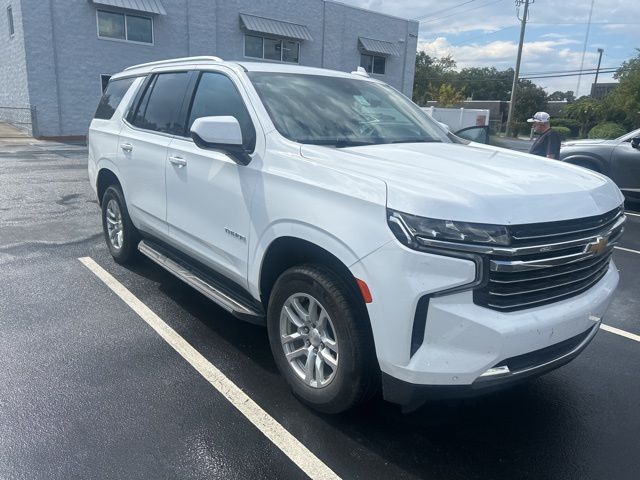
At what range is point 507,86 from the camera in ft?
317

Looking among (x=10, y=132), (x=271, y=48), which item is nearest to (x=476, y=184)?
(x=10, y=132)

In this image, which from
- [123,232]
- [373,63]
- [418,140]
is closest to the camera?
[418,140]

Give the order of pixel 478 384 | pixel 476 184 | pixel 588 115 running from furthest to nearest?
pixel 588 115 < pixel 476 184 < pixel 478 384

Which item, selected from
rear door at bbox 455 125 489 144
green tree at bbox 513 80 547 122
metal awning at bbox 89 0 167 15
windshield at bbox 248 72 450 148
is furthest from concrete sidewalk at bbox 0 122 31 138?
green tree at bbox 513 80 547 122

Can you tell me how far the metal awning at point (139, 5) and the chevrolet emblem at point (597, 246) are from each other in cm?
2195

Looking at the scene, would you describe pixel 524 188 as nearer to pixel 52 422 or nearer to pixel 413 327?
pixel 413 327

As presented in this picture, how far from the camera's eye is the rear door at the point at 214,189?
133 inches

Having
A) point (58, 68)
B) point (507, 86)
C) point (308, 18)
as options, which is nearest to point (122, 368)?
point (58, 68)

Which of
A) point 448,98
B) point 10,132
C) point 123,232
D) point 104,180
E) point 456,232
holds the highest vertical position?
point 448,98

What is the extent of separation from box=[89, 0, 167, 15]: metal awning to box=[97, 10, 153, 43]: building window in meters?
0.86

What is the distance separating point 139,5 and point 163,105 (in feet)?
63.7

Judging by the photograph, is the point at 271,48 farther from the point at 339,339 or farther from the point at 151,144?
the point at 339,339

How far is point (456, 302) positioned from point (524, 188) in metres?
0.71

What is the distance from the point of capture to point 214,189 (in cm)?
361
